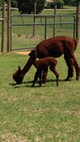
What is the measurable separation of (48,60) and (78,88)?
99cm

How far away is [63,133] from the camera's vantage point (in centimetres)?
527

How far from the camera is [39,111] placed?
21.0 ft

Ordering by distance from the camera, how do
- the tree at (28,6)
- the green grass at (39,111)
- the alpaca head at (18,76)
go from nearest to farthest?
the green grass at (39,111), the alpaca head at (18,76), the tree at (28,6)

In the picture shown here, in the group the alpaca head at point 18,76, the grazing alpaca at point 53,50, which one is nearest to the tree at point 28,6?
the grazing alpaca at point 53,50

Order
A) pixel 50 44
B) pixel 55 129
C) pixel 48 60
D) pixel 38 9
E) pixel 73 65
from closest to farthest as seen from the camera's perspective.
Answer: pixel 55 129, pixel 48 60, pixel 50 44, pixel 73 65, pixel 38 9

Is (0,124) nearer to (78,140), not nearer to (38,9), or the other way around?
(78,140)

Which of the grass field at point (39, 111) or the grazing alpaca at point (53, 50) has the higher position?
the grazing alpaca at point (53, 50)

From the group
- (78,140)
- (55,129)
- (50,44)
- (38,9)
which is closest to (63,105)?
(55,129)

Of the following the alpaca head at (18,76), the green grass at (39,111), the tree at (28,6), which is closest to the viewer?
the green grass at (39,111)

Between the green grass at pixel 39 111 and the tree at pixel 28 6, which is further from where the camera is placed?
the tree at pixel 28 6

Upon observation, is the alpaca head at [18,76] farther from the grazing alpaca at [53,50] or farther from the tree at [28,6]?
the tree at [28,6]

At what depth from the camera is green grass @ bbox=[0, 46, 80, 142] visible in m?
5.18

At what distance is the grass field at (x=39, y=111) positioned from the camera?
5180 millimetres

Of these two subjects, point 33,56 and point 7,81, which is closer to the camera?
point 33,56
